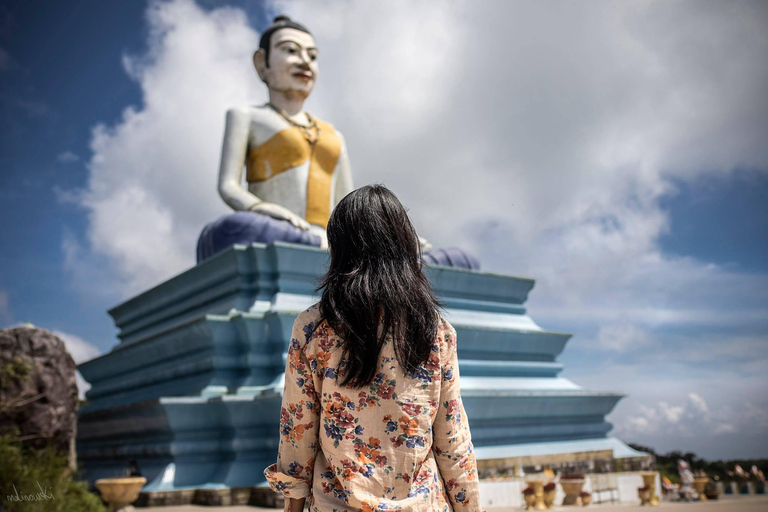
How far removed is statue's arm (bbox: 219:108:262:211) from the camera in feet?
37.6

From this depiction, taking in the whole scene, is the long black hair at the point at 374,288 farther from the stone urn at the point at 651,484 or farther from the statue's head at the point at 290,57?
the statue's head at the point at 290,57

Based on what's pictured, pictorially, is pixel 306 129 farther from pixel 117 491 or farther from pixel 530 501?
pixel 530 501

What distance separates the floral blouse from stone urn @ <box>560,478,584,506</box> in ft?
21.5

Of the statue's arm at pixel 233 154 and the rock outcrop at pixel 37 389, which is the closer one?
the rock outcrop at pixel 37 389

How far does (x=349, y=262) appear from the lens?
197 centimetres

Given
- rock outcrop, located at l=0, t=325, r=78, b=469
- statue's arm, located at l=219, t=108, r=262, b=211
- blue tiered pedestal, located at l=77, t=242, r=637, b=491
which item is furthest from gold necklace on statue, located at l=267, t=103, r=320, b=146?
rock outcrop, located at l=0, t=325, r=78, b=469

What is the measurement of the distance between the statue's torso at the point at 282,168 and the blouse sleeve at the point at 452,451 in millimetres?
10011

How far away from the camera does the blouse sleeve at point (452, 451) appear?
1929 millimetres

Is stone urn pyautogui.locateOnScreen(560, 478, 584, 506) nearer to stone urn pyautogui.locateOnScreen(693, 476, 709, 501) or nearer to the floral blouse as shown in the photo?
stone urn pyautogui.locateOnScreen(693, 476, 709, 501)

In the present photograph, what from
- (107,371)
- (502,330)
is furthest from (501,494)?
(107,371)

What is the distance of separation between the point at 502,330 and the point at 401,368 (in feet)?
28.8

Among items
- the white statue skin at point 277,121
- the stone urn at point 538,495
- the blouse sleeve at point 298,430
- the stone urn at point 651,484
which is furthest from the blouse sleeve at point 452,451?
the white statue skin at point 277,121

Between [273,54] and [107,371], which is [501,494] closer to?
[107,371]

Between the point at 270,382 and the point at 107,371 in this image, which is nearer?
the point at 270,382
